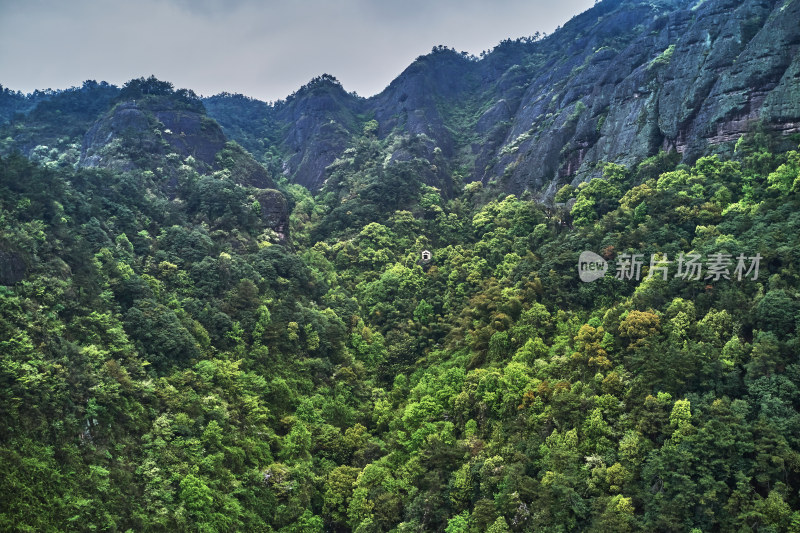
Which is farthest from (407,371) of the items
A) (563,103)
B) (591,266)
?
(563,103)

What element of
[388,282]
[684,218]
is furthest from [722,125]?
[388,282]

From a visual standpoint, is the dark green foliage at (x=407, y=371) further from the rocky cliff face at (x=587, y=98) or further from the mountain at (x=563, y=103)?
the mountain at (x=563, y=103)

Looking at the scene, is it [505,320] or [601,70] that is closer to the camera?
[505,320]

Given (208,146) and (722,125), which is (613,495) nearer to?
(722,125)

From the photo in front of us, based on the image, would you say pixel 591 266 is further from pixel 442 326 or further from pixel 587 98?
pixel 587 98


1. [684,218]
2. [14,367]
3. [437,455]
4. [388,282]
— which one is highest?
[684,218]

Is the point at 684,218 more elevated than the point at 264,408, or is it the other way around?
the point at 684,218

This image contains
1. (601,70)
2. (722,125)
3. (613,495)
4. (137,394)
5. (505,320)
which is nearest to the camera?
(613,495)

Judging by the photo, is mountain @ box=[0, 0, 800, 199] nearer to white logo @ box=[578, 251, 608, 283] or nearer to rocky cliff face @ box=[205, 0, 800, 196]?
rocky cliff face @ box=[205, 0, 800, 196]

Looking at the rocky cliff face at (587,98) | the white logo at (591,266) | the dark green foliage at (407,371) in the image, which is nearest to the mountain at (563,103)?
the rocky cliff face at (587,98)
